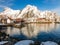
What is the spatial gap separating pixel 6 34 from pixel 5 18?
0.28 meters

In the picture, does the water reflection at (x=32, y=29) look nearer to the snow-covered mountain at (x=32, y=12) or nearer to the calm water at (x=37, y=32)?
the calm water at (x=37, y=32)

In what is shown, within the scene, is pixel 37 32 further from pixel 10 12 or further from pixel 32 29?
pixel 10 12

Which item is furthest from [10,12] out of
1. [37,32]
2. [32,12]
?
[37,32]

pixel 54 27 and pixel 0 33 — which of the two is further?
pixel 0 33

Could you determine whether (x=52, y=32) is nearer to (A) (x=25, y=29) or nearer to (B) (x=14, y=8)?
(A) (x=25, y=29)

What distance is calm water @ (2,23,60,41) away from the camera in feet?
7.39

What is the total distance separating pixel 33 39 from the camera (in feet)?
7.50

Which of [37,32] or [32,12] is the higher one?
[32,12]

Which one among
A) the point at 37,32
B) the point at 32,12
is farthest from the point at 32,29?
the point at 32,12

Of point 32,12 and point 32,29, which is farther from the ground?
point 32,12

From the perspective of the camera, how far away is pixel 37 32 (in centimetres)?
231

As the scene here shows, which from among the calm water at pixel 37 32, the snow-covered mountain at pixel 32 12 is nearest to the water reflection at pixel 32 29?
the calm water at pixel 37 32

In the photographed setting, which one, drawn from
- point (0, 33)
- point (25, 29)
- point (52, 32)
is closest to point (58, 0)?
point (52, 32)

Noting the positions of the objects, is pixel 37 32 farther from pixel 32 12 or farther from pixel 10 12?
pixel 10 12
